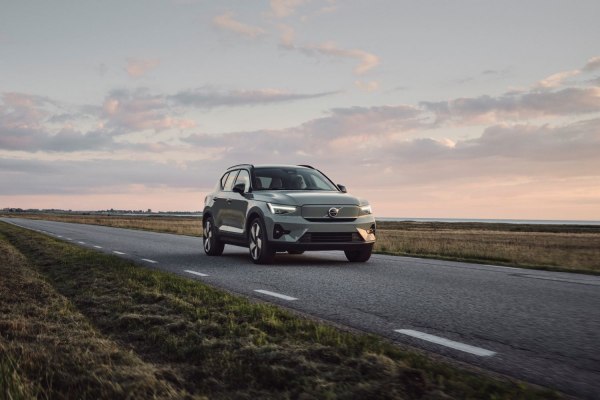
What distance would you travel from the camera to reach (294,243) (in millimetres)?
11008

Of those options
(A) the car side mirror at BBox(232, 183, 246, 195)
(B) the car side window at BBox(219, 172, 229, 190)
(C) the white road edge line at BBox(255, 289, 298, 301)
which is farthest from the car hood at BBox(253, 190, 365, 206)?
(C) the white road edge line at BBox(255, 289, 298, 301)

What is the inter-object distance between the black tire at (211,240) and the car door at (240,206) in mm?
1148

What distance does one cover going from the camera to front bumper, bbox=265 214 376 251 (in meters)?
11.0

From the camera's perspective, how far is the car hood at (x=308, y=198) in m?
11.1

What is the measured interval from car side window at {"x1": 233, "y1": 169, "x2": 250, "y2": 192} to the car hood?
1.00 metres

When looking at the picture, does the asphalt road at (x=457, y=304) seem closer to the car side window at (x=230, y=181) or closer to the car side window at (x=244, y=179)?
the car side window at (x=244, y=179)

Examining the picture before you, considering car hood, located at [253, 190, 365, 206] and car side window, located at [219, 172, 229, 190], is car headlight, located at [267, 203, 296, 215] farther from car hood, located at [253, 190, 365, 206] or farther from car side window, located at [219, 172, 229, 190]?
car side window, located at [219, 172, 229, 190]

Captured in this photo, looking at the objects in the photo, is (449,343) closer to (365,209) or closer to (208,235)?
(365,209)

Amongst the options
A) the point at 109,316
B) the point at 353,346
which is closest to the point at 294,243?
the point at 109,316

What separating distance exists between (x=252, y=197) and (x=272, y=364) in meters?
8.14

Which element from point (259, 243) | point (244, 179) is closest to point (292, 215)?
point (259, 243)

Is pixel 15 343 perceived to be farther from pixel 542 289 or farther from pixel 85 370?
pixel 542 289

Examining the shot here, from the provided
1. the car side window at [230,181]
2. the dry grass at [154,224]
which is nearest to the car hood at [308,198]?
the car side window at [230,181]

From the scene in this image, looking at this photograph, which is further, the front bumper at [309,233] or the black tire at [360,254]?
the black tire at [360,254]
